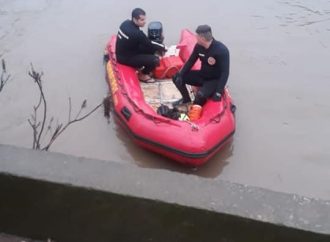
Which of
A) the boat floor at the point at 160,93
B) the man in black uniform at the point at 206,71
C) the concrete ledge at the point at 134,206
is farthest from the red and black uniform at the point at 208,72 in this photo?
the concrete ledge at the point at 134,206

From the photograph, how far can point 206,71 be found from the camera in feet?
20.1

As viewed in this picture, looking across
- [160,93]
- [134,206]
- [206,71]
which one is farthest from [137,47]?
[134,206]

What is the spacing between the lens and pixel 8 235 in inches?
106

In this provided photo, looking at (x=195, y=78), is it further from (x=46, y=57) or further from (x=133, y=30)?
(x=46, y=57)

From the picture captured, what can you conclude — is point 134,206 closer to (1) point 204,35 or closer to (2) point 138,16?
(1) point 204,35

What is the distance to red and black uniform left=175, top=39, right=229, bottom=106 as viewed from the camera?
5852mm

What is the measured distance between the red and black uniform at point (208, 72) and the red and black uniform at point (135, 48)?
84 cm

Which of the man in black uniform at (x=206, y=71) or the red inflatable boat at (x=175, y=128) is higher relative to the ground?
the man in black uniform at (x=206, y=71)

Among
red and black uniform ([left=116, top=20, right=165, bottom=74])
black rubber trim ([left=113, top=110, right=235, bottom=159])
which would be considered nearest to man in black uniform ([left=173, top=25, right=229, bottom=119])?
black rubber trim ([left=113, top=110, right=235, bottom=159])

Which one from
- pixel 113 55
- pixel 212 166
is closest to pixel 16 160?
pixel 212 166

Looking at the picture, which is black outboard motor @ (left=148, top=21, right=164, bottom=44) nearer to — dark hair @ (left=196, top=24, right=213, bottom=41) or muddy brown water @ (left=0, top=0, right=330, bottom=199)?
muddy brown water @ (left=0, top=0, right=330, bottom=199)

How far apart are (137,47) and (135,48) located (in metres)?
0.04

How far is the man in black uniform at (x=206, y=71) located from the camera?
19.1 feet

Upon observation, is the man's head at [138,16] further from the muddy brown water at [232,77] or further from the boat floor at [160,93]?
the muddy brown water at [232,77]
